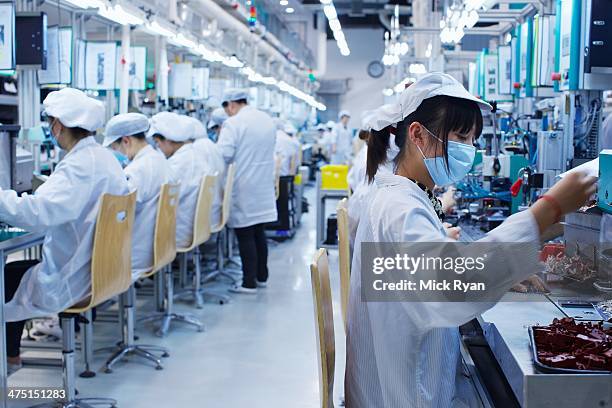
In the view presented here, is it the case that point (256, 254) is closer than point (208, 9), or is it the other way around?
point (256, 254)

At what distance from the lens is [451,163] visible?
1.70 m

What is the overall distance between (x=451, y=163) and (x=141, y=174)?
285cm

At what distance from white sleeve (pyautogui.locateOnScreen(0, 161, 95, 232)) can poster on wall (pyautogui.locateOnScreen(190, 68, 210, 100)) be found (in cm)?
490

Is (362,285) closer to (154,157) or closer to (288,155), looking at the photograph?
(154,157)

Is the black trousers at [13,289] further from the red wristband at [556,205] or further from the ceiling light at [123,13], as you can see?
the red wristband at [556,205]

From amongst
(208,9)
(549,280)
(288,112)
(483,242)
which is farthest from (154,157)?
(288,112)

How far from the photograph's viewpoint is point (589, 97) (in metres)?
3.37

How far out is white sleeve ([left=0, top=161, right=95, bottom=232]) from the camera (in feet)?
9.78

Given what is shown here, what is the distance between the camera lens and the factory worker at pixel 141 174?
408cm

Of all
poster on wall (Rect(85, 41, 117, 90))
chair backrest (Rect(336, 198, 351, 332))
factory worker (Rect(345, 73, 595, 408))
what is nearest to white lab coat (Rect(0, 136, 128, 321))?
chair backrest (Rect(336, 198, 351, 332))

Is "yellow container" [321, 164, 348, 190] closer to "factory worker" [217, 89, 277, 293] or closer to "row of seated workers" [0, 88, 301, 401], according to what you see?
"row of seated workers" [0, 88, 301, 401]

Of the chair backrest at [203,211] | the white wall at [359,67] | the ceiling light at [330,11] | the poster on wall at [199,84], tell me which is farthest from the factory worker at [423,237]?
the white wall at [359,67]

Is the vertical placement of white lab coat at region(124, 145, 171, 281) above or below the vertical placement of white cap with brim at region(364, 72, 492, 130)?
below

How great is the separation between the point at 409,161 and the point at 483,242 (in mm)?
316
